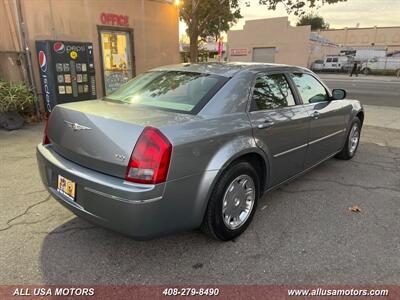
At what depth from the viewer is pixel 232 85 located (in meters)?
3.10

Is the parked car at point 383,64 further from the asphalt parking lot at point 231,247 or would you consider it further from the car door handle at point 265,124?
the car door handle at point 265,124

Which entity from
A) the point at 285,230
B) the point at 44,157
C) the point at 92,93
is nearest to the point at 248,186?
Answer: the point at 285,230

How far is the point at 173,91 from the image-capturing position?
127 inches

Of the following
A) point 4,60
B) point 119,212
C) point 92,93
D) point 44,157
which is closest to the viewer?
point 119,212

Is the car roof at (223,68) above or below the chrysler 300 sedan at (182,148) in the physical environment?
above

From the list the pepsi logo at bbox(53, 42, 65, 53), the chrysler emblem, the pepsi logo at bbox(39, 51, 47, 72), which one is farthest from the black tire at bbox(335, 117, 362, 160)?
the pepsi logo at bbox(39, 51, 47, 72)

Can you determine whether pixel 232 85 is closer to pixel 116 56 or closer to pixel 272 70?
pixel 272 70

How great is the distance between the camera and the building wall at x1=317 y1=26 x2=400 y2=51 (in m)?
58.9

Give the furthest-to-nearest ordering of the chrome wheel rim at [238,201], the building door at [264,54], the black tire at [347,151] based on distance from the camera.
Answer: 1. the building door at [264,54]
2. the black tire at [347,151]
3. the chrome wheel rim at [238,201]

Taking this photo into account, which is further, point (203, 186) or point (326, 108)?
point (326, 108)

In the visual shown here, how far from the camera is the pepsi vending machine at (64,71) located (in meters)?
7.55

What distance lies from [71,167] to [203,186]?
3.49 ft

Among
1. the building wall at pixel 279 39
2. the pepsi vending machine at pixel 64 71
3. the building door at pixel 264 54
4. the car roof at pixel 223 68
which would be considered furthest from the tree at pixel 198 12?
the building door at pixel 264 54

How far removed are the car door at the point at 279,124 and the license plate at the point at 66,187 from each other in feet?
5.30
